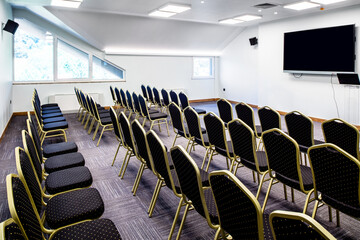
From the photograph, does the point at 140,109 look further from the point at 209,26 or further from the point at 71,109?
the point at 209,26

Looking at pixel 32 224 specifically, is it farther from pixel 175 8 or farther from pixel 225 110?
pixel 175 8

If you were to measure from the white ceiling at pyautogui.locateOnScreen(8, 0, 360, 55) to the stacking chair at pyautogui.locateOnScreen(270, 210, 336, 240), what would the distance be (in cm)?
635

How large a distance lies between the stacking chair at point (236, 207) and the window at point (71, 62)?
9573 mm

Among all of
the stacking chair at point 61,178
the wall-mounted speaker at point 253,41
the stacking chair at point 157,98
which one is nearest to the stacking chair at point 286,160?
the stacking chair at point 61,178

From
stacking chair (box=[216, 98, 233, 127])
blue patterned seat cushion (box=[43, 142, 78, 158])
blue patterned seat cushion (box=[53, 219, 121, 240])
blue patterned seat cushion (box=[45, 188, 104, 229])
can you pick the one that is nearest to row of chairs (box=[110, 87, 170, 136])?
stacking chair (box=[216, 98, 233, 127])

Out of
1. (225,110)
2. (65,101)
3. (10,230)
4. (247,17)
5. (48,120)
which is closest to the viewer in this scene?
(10,230)

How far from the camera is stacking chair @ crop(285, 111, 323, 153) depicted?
3.82 metres

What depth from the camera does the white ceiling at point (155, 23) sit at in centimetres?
711

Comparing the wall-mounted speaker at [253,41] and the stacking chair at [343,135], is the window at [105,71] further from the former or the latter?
the stacking chair at [343,135]

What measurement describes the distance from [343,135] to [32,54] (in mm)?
9601

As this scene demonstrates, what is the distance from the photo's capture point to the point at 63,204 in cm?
232

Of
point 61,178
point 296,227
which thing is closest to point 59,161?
point 61,178

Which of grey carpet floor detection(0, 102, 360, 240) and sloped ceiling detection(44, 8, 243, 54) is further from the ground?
sloped ceiling detection(44, 8, 243, 54)

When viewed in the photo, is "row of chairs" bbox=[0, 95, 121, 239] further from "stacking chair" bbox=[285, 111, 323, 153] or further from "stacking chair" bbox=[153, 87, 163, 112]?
"stacking chair" bbox=[153, 87, 163, 112]
